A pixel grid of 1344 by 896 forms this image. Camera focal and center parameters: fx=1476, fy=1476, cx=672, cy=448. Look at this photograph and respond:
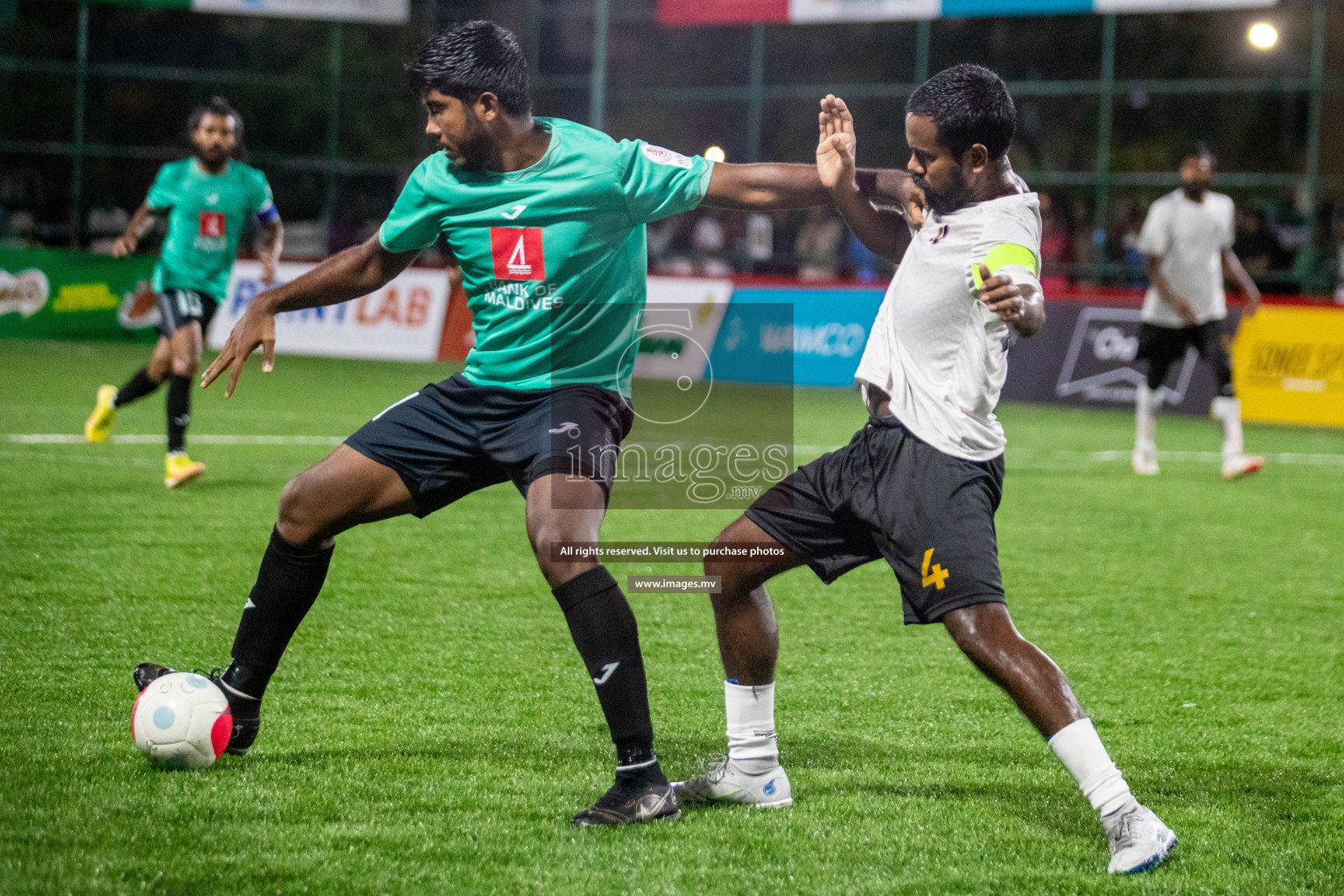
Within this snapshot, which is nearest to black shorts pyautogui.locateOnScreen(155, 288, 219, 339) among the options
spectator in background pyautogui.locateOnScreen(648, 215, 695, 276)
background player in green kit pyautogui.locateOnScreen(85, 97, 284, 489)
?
background player in green kit pyautogui.locateOnScreen(85, 97, 284, 489)

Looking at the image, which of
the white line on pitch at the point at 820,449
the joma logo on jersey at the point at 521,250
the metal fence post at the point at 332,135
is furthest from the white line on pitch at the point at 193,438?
the metal fence post at the point at 332,135

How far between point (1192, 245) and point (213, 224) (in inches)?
279

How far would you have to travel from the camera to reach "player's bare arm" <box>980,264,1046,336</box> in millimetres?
3334

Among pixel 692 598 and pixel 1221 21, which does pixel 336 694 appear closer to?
pixel 692 598

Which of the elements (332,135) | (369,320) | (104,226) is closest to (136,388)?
(369,320)

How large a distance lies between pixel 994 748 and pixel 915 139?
6.35ft

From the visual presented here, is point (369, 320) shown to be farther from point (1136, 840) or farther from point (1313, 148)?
point (1136, 840)

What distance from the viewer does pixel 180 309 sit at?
30.8 feet

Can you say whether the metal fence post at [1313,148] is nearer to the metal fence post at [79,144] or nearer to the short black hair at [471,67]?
the metal fence post at [79,144]

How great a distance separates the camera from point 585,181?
3953 millimetres

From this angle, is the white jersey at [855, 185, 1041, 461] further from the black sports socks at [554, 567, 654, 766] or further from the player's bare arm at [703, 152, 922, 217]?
the black sports socks at [554, 567, 654, 766]

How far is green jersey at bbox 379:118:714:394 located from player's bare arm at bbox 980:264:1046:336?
1.02 m

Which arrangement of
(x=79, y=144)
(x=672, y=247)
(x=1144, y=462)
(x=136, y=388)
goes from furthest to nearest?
(x=672, y=247) → (x=79, y=144) → (x=1144, y=462) → (x=136, y=388)

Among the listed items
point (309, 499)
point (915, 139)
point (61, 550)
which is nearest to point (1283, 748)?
point (915, 139)
